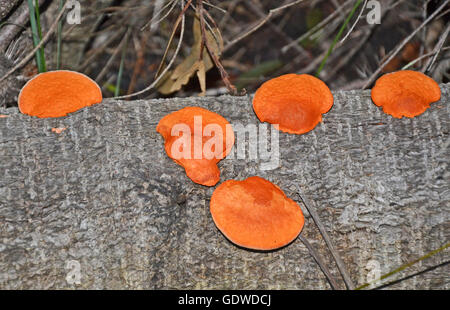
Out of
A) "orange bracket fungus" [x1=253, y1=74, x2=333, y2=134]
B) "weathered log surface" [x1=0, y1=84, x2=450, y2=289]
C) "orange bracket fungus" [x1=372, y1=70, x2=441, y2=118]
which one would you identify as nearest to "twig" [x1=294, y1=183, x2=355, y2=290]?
"weathered log surface" [x1=0, y1=84, x2=450, y2=289]

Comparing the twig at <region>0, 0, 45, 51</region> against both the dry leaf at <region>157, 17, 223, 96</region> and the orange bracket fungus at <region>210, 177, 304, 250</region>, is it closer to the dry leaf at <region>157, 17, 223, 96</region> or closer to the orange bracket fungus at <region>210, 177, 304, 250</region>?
the dry leaf at <region>157, 17, 223, 96</region>

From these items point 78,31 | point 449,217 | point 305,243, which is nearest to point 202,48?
point 78,31

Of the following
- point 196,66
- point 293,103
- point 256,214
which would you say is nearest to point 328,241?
point 256,214

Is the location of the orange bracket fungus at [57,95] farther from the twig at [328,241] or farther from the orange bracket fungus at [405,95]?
the orange bracket fungus at [405,95]

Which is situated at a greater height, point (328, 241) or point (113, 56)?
point (113, 56)

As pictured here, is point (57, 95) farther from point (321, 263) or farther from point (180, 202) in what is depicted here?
point (321, 263)

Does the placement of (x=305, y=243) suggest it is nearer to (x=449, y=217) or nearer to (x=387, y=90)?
(x=449, y=217)

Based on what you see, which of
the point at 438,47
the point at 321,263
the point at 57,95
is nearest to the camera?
the point at 321,263

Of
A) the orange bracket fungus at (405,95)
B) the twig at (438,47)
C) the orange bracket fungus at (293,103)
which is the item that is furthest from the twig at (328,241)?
the twig at (438,47)
